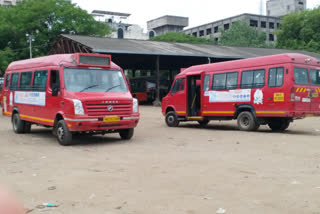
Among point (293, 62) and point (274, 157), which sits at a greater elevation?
point (293, 62)

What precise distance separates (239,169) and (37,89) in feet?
26.5

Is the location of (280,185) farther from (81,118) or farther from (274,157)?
(81,118)

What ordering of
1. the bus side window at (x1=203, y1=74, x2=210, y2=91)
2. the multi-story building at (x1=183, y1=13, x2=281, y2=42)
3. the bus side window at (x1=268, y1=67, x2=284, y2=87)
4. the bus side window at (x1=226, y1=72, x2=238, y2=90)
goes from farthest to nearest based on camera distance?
the multi-story building at (x1=183, y1=13, x2=281, y2=42) < the bus side window at (x1=203, y1=74, x2=210, y2=91) < the bus side window at (x1=226, y1=72, x2=238, y2=90) < the bus side window at (x1=268, y1=67, x2=284, y2=87)

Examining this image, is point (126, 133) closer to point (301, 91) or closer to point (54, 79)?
point (54, 79)

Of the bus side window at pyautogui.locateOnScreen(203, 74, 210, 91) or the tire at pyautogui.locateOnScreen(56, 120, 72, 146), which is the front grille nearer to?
the tire at pyautogui.locateOnScreen(56, 120, 72, 146)

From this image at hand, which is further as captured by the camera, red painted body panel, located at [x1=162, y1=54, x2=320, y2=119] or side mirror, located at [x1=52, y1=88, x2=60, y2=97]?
red painted body panel, located at [x1=162, y1=54, x2=320, y2=119]

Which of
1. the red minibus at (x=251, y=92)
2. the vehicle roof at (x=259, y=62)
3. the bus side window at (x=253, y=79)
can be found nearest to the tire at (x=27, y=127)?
the red minibus at (x=251, y=92)

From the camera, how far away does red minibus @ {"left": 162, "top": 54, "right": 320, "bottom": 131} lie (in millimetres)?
12867

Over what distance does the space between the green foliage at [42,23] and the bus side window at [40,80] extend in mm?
36553

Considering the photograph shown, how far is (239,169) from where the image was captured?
7098 millimetres

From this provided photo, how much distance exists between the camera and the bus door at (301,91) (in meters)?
12.8

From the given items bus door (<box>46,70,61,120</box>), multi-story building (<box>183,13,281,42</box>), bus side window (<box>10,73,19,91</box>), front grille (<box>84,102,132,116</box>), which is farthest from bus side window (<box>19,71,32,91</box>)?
multi-story building (<box>183,13,281,42</box>)

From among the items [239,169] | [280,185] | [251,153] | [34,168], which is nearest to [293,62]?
[251,153]

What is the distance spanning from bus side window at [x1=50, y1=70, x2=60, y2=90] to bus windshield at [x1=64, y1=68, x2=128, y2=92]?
34 centimetres
